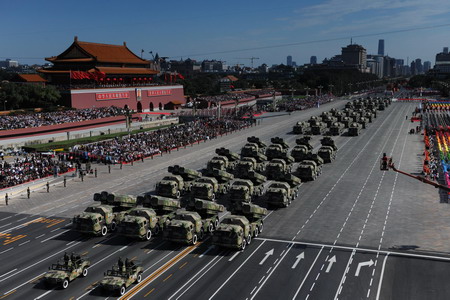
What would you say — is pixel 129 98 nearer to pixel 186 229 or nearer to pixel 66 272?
pixel 186 229

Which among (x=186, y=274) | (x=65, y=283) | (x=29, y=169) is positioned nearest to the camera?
(x=65, y=283)

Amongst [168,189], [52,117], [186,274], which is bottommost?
[186,274]

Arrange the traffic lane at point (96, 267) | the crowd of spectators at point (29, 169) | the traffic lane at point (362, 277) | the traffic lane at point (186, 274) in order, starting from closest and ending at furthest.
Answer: the traffic lane at point (362, 277), the traffic lane at point (96, 267), the traffic lane at point (186, 274), the crowd of spectators at point (29, 169)

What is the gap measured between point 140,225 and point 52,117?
5931 centimetres

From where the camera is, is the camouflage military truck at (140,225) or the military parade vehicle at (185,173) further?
the military parade vehicle at (185,173)

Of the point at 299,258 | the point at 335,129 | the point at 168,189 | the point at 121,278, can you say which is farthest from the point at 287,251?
the point at 335,129

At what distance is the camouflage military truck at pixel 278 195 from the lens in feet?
134

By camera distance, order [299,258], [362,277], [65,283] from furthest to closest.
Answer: [299,258] < [362,277] < [65,283]

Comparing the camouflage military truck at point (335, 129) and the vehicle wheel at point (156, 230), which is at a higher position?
the camouflage military truck at point (335, 129)

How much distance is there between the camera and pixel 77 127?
276ft

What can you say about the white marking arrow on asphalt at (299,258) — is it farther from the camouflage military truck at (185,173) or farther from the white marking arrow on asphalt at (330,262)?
the camouflage military truck at (185,173)

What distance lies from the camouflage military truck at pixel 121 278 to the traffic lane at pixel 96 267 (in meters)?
0.82

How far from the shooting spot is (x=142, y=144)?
233ft

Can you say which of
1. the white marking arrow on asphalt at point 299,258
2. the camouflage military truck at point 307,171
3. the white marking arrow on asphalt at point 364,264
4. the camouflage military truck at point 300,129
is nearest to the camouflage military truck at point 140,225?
the white marking arrow on asphalt at point 299,258
